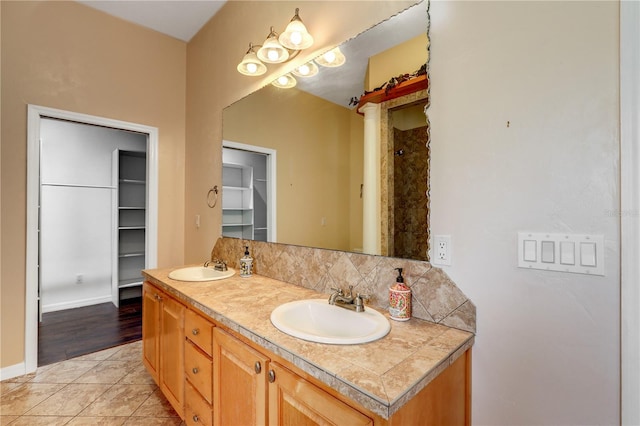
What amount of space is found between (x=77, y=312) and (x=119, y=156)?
199cm

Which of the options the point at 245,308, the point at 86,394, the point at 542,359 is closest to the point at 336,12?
the point at 245,308

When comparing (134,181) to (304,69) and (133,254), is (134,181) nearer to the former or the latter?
(133,254)

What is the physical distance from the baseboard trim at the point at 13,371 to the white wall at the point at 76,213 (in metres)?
1.55

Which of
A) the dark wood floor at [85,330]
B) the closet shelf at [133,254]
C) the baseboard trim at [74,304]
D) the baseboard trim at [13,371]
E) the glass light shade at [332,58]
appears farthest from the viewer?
the closet shelf at [133,254]

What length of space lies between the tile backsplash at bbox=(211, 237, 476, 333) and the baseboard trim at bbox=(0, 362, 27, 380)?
6.45 feet

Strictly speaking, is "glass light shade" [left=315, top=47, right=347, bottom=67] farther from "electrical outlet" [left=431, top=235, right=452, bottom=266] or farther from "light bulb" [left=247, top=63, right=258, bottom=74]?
"electrical outlet" [left=431, top=235, right=452, bottom=266]

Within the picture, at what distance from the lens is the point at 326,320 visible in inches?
52.4

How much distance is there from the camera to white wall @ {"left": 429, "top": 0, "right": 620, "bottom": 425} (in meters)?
0.84

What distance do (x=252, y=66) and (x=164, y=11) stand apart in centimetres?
135

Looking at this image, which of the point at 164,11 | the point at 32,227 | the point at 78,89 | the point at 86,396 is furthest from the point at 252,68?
the point at 86,396

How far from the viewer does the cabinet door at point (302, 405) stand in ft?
2.60

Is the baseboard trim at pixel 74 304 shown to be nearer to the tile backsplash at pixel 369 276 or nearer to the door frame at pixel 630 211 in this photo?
the tile backsplash at pixel 369 276

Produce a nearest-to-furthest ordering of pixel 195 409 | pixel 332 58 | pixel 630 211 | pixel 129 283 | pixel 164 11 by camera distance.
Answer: pixel 630 211, pixel 195 409, pixel 332 58, pixel 164 11, pixel 129 283

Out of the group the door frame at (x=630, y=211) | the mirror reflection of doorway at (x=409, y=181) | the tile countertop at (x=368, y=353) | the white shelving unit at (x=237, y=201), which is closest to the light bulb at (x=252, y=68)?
the white shelving unit at (x=237, y=201)
